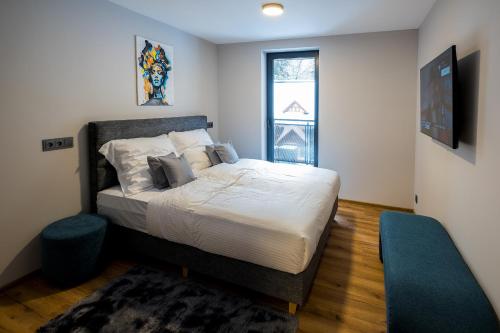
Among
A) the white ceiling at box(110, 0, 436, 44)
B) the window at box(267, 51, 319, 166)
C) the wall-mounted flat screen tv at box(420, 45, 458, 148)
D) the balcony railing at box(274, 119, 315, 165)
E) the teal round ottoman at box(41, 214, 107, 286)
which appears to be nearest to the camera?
the wall-mounted flat screen tv at box(420, 45, 458, 148)

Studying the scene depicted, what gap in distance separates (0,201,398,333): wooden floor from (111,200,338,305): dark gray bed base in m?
0.15

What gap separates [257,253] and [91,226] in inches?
55.8

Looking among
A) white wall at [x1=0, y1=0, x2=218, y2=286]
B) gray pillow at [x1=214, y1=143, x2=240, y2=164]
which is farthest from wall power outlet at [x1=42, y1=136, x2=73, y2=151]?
gray pillow at [x1=214, y1=143, x2=240, y2=164]

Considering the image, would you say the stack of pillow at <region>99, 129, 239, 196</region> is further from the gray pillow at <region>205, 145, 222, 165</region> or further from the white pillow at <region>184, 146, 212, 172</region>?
the gray pillow at <region>205, 145, 222, 165</region>

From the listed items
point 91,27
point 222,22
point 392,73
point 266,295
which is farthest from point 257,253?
point 392,73

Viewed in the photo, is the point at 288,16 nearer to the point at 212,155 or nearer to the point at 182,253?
the point at 212,155

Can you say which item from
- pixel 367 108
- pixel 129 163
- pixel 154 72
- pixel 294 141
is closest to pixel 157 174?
pixel 129 163

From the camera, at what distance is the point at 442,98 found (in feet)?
7.02

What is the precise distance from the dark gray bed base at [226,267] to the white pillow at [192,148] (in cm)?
113

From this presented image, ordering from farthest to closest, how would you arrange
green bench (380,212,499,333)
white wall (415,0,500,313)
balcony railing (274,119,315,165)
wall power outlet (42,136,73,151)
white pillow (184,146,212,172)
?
1. balcony railing (274,119,315,165)
2. white pillow (184,146,212,172)
3. wall power outlet (42,136,73,151)
4. white wall (415,0,500,313)
5. green bench (380,212,499,333)

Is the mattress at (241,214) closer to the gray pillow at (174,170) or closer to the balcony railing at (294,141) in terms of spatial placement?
the gray pillow at (174,170)

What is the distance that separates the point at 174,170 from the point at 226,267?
44.7 inches

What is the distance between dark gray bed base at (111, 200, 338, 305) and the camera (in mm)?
2029

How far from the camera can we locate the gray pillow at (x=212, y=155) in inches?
152
